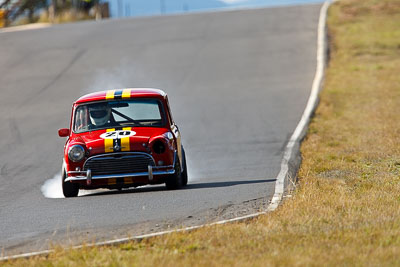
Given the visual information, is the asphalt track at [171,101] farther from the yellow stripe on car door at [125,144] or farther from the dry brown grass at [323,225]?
the dry brown grass at [323,225]

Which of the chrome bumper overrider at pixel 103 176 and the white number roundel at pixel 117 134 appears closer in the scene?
the chrome bumper overrider at pixel 103 176

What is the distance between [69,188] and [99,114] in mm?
1295

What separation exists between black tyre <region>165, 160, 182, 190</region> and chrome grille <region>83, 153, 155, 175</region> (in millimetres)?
418

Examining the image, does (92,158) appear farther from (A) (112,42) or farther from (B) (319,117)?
(A) (112,42)

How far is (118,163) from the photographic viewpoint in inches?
466

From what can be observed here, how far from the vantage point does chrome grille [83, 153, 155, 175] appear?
11836mm

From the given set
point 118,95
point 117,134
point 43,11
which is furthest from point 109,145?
point 43,11

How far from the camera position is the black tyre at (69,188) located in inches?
478

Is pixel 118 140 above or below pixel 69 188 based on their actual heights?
above

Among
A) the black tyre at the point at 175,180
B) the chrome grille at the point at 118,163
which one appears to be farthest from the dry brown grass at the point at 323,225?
the chrome grille at the point at 118,163

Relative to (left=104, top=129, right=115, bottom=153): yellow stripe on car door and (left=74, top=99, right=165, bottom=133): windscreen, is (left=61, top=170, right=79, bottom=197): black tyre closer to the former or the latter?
(left=104, top=129, right=115, bottom=153): yellow stripe on car door

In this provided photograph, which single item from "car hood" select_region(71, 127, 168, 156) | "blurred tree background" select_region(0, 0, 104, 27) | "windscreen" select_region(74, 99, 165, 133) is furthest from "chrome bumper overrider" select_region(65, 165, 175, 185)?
"blurred tree background" select_region(0, 0, 104, 27)

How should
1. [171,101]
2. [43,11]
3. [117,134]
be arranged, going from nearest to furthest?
[117,134] → [171,101] → [43,11]

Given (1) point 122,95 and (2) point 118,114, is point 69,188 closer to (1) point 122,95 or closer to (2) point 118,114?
(2) point 118,114
